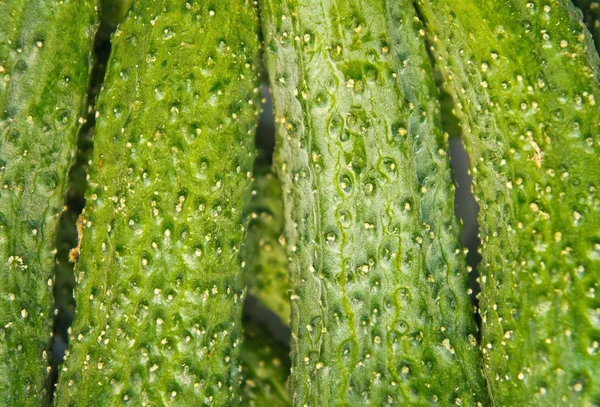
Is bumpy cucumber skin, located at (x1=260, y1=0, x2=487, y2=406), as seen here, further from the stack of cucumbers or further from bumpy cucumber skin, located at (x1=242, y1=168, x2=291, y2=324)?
bumpy cucumber skin, located at (x1=242, y1=168, x2=291, y2=324)

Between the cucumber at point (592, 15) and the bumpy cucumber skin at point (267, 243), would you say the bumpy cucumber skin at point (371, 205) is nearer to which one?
the bumpy cucumber skin at point (267, 243)

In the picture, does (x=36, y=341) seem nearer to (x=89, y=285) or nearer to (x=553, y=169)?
(x=89, y=285)

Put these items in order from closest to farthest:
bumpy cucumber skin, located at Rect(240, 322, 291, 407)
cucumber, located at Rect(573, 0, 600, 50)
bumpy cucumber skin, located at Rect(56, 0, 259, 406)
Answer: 1. bumpy cucumber skin, located at Rect(56, 0, 259, 406)
2. cucumber, located at Rect(573, 0, 600, 50)
3. bumpy cucumber skin, located at Rect(240, 322, 291, 407)

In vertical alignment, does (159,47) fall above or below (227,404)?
above

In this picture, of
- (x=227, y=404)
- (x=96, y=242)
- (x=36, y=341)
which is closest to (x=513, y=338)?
(x=227, y=404)

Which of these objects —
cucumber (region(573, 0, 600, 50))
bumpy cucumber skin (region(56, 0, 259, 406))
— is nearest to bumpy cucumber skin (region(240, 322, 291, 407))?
bumpy cucumber skin (region(56, 0, 259, 406))

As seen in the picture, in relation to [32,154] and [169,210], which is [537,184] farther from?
[32,154]
